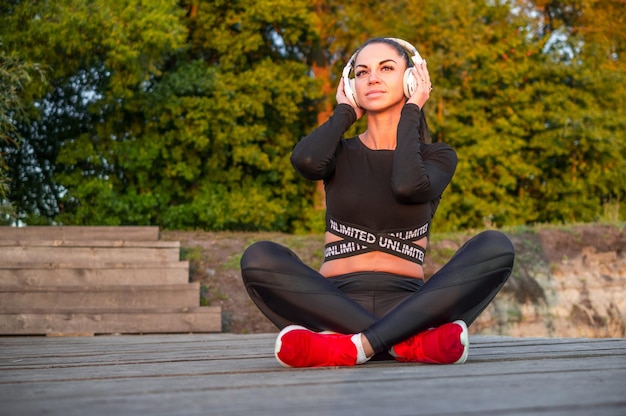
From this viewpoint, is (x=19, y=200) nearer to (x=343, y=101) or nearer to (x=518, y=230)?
(x=518, y=230)

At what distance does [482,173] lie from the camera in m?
17.1

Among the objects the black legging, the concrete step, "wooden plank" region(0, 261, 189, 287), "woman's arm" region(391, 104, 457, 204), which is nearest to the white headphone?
"woman's arm" region(391, 104, 457, 204)

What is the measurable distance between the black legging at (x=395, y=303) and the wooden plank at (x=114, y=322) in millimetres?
3970

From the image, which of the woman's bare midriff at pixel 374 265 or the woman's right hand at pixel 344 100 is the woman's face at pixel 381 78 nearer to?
the woman's right hand at pixel 344 100

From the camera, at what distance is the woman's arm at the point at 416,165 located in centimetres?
308

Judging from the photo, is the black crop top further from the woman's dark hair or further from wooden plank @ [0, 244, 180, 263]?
wooden plank @ [0, 244, 180, 263]

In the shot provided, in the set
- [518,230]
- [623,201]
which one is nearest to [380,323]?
[518,230]

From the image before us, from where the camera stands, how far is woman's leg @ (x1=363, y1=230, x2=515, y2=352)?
2.83m

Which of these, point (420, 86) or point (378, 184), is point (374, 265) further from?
point (420, 86)

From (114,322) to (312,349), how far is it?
449 centimetres

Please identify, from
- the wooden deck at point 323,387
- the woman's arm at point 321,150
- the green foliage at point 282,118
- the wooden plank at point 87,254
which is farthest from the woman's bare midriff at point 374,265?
the green foliage at point 282,118

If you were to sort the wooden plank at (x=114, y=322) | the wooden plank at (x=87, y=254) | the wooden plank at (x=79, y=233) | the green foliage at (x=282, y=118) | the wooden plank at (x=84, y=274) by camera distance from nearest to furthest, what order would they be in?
1. the wooden plank at (x=114, y=322)
2. the wooden plank at (x=84, y=274)
3. the wooden plank at (x=87, y=254)
4. the wooden plank at (x=79, y=233)
5. the green foliage at (x=282, y=118)

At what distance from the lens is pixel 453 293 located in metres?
2.90

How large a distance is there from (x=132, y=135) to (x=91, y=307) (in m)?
9.25
